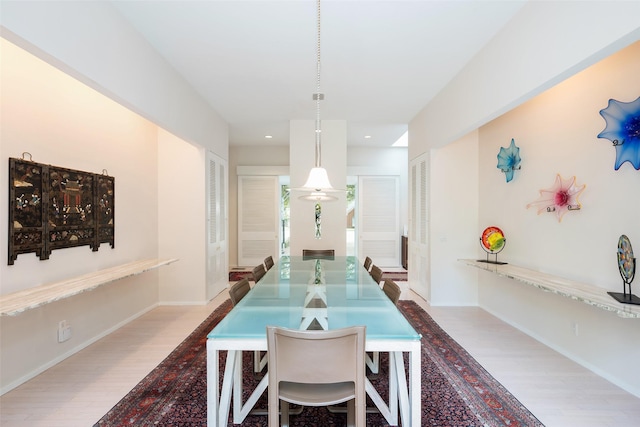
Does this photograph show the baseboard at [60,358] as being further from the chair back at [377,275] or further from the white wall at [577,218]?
the white wall at [577,218]

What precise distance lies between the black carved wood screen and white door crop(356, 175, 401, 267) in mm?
5252

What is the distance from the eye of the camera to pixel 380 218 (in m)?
7.57

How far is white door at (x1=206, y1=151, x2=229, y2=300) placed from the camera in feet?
15.4

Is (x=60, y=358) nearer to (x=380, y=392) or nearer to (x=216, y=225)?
(x=216, y=225)

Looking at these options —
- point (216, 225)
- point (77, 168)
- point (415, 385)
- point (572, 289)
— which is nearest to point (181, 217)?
point (216, 225)

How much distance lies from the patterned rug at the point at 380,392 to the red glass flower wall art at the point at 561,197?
1652 millimetres

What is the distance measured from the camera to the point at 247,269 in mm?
7301

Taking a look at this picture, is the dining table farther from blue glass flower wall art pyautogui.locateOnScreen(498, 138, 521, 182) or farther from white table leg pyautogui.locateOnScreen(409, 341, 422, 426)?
blue glass flower wall art pyautogui.locateOnScreen(498, 138, 521, 182)

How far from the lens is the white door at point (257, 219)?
7469 millimetres

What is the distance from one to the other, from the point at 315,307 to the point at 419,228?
11.2 feet

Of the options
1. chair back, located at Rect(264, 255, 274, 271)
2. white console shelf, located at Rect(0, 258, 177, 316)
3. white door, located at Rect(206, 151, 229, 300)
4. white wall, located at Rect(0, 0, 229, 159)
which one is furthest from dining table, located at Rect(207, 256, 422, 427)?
white door, located at Rect(206, 151, 229, 300)

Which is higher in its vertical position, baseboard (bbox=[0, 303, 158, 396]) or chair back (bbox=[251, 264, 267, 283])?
chair back (bbox=[251, 264, 267, 283])

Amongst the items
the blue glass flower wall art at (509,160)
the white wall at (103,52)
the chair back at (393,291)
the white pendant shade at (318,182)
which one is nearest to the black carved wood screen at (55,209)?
the white wall at (103,52)

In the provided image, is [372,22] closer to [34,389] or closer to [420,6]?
[420,6]
